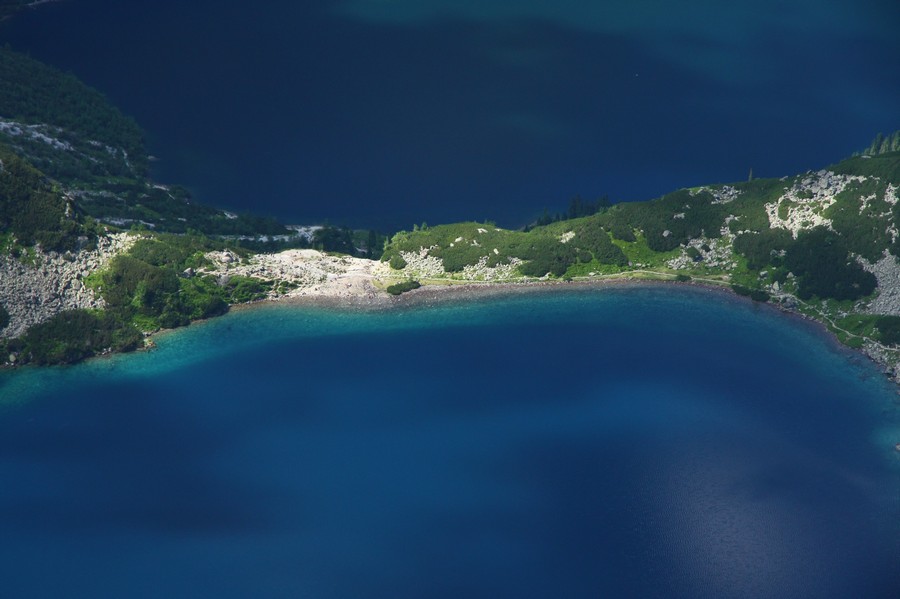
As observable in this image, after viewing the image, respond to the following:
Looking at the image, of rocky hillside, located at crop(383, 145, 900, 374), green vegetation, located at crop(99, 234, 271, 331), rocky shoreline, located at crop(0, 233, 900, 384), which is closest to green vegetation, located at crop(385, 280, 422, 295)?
rocky shoreline, located at crop(0, 233, 900, 384)

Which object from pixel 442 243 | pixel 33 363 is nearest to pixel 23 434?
pixel 33 363

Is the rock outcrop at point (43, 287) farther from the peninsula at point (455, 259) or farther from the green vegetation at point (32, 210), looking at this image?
the green vegetation at point (32, 210)

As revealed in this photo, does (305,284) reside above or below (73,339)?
above

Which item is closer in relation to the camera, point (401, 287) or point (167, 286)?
point (167, 286)

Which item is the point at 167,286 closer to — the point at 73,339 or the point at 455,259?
the point at 73,339

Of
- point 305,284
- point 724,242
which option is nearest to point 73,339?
point 305,284

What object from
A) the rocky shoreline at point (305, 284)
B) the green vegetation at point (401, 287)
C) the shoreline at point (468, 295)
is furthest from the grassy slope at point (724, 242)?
the green vegetation at point (401, 287)

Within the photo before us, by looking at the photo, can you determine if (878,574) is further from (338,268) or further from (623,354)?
(338,268)

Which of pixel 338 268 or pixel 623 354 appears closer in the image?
pixel 623 354

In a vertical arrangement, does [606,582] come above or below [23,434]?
below
